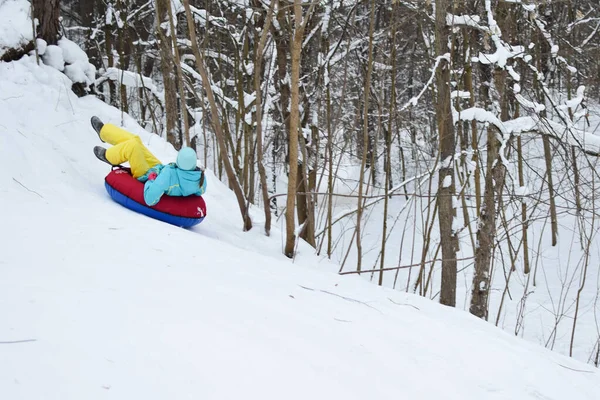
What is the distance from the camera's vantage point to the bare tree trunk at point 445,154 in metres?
6.95

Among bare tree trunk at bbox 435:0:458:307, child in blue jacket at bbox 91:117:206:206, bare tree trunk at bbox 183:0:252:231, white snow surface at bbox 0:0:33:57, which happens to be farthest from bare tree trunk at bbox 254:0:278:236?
white snow surface at bbox 0:0:33:57

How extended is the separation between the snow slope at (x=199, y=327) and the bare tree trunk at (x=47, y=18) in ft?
10.2

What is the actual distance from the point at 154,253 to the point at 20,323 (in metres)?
1.55

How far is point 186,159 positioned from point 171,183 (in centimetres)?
28

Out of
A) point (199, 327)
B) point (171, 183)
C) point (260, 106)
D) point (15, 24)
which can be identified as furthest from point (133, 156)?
point (199, 327)

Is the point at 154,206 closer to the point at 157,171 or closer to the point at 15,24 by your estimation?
the point at 157,171

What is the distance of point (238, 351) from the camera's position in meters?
2.20

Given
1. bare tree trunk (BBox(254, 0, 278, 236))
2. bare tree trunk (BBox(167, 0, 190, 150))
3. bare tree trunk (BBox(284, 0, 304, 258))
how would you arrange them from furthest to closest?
bare tree trunk (BBox(167, 0, 190, 150))
bare tree trunk (BBox(254, 0, 278, 236))
bare tree trunk (BBox(284, 0, 304, 258))

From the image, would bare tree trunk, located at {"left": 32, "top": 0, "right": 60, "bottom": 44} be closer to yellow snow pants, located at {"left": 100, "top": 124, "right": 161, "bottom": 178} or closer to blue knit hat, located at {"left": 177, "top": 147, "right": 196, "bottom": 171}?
yellow snow pants, located at {"left": 100, "top": 124, "right": 161, "bottom": 178}

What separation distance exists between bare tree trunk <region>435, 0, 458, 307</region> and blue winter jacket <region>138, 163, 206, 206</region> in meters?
2.88

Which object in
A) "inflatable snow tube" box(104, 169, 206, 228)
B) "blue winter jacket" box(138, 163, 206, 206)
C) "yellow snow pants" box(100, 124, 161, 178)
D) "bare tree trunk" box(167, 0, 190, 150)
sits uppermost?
"bare tree trunk" box(167, 0, 190, 150)

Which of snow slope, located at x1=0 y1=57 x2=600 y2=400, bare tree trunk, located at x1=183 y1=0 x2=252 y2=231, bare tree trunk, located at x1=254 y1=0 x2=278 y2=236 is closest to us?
snow slope, located at x1=0 y1=57 x2=600 y2=400

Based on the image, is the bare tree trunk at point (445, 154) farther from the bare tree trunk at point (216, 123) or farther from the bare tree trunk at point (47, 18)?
the bare tree trunk at point (47, 18)

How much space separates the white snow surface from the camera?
22.4 ft
